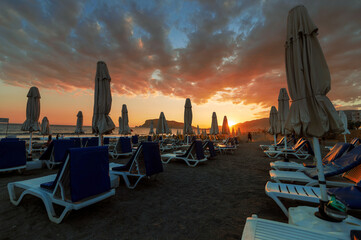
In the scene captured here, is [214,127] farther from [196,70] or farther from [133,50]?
[133,50]

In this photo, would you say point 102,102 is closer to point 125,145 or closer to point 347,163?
point 125,145

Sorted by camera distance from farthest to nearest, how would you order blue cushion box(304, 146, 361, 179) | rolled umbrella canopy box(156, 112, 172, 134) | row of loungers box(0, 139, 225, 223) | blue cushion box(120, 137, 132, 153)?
rolled umbrella canopy box(156, 112, 172, 134) < blue cushion box(120, 137, 132, 153) < blue cushion box(304, 146, 361, 179) < row of loungers box(0, 139, 225, 223)

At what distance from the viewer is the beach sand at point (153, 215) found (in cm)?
206

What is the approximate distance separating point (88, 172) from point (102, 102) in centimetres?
337

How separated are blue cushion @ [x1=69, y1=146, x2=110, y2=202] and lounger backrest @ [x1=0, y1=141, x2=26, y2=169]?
15.1 ft

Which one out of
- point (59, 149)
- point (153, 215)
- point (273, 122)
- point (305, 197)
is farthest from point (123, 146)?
point (273, 122)

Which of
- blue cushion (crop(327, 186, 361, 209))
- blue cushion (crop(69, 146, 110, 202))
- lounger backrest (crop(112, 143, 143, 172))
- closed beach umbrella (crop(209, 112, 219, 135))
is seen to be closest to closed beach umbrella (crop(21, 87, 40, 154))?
lounger backrest (crop(112, 143, 143, 172))

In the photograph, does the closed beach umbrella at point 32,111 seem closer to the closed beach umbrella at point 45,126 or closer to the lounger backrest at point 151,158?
the lounger backrest at point 151,158

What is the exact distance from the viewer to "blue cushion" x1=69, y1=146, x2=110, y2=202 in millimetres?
2384

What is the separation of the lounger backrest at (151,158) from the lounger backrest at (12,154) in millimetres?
4653

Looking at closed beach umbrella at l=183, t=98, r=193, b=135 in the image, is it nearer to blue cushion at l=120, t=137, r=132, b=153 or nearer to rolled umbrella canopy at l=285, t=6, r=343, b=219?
blue cushion at l=120, t=137, r=132, b=153

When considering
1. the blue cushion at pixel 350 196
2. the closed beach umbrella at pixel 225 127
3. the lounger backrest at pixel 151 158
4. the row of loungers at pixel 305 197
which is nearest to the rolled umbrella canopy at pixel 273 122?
the row of loungers at pixel 305 197

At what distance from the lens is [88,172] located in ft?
8.50

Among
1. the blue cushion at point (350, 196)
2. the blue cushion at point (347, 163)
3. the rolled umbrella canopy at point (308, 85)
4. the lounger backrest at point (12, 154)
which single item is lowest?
the blue cushion at point (350, 196)
